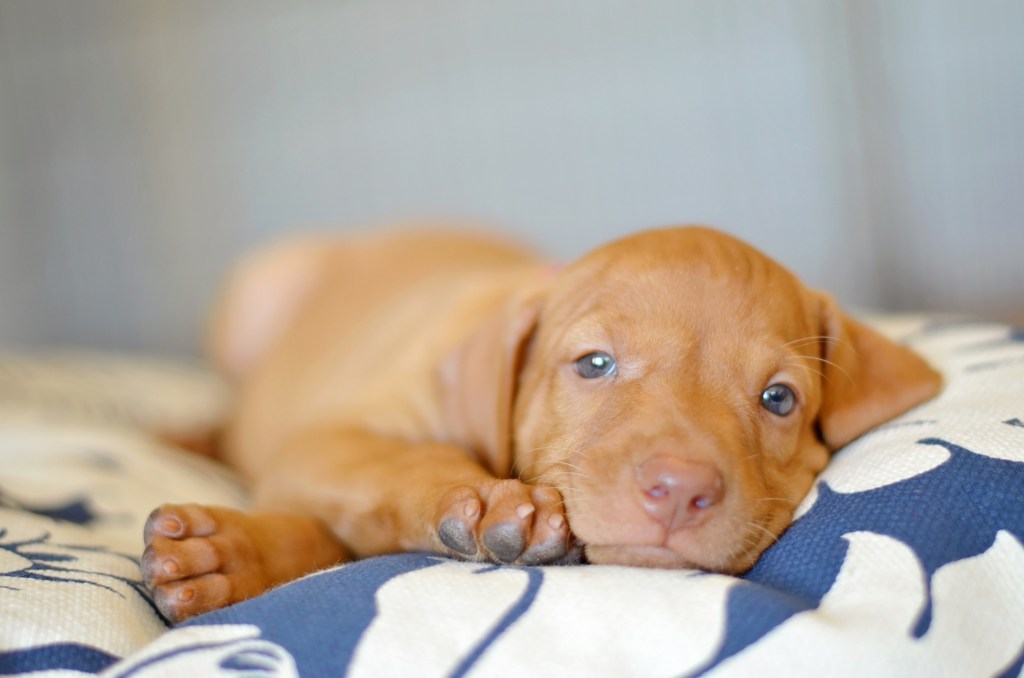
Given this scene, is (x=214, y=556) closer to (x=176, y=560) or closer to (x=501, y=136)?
(x=176, y=560)

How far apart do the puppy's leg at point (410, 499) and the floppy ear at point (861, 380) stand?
80cm

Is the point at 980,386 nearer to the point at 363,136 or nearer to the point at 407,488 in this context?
the point at 407,488

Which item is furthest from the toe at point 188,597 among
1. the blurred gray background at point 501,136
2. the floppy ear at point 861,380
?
the blurred gray background at point 501,136

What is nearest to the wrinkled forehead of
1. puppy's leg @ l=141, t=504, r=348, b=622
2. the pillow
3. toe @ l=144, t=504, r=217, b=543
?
puppy's leg @ l=141, t=504, r=348, b=622

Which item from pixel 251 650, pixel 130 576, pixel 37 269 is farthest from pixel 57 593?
pixel 37 269

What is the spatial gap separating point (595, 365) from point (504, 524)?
517 mm

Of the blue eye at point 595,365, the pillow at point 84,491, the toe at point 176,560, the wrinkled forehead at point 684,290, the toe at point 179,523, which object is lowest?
the pillow at point 84,491

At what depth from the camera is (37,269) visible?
687 centimetres

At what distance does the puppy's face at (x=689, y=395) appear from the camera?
183 centimetres

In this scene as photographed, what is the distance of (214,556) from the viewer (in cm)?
195

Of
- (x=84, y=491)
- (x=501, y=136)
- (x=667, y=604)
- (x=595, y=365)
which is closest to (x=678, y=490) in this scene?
(x=667, y=604)

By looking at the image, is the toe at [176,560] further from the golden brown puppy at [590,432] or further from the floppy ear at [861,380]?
the floppy ear at [861,380]

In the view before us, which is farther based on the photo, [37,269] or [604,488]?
[37,269]

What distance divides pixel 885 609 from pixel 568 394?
86cm
